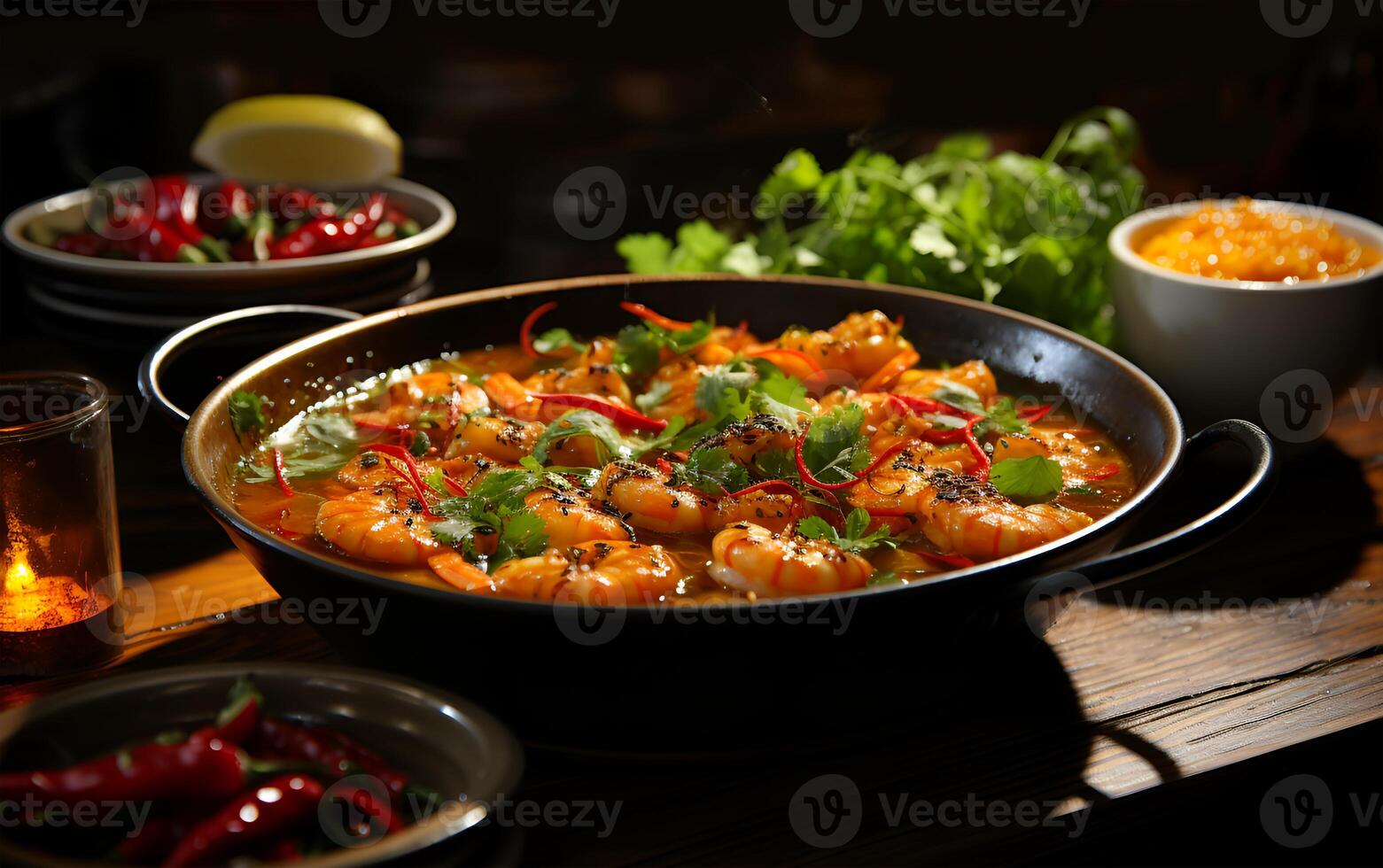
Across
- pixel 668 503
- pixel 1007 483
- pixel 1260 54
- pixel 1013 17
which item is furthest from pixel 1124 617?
pixel 1260 54

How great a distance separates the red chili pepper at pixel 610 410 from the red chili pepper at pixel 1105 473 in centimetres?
72

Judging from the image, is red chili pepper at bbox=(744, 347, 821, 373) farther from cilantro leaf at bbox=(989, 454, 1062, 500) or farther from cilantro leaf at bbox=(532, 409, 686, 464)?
cilantro leaf at bbox=(989, 454, 1062, 500)

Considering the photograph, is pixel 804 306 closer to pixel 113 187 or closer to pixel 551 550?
pixel 551 550

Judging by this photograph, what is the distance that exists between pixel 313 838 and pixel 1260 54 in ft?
23.0

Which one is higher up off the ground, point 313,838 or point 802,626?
point 802,626

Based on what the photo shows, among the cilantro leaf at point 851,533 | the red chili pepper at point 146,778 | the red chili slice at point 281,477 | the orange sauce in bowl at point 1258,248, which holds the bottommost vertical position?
the red chili slice at point 281,477

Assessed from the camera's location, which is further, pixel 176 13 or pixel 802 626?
pixel 176 13

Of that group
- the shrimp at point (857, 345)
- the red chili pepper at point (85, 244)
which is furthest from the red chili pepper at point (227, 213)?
the shrimp at point (857, 345)

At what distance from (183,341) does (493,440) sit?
62 centimetres

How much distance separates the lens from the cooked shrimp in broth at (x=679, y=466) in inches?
66.4

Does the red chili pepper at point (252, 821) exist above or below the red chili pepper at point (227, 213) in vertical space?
above

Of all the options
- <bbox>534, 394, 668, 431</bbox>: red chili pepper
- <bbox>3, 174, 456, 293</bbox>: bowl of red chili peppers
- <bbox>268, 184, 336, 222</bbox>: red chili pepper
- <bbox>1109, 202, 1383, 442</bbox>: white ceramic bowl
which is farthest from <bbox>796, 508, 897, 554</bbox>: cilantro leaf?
<bbox>268, 184, 336, 222</bbox>: red chili pepper

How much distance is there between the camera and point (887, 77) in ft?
22.8

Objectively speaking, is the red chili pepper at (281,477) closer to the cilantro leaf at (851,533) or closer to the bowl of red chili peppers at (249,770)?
the bowl of red chili peppers at (249,770)
